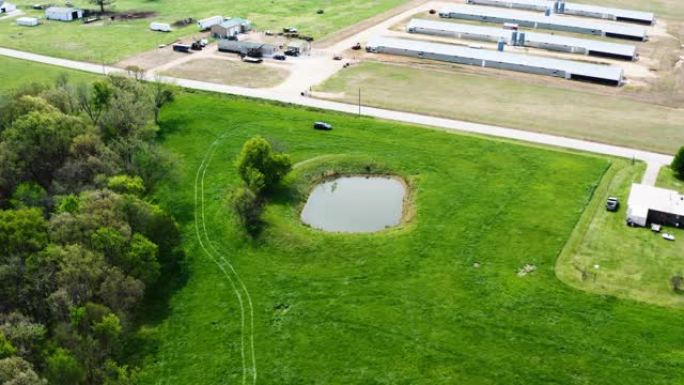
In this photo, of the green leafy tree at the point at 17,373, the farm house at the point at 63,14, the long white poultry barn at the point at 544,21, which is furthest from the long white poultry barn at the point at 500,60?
the green leafy tree at the point at 17,373

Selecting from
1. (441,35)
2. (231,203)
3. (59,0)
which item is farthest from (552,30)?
(59,0)

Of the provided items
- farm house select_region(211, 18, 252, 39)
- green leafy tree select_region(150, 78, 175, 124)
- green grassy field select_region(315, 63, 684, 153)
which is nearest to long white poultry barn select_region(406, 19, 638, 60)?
green grassy field select_region(315, 63, 684, 153)

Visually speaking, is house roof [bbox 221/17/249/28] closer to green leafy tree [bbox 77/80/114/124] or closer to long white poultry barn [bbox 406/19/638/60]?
long white poultry barn [bbox 406/19/638/60]

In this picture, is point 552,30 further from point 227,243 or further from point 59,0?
point 59,0

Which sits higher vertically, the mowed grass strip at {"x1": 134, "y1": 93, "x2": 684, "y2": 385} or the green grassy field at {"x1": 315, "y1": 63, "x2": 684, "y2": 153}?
the green grassy field at {"x1": 315, "y1": 63, "x2": 684, "y2": 153}

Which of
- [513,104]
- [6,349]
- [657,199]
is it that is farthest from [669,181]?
[6,349]

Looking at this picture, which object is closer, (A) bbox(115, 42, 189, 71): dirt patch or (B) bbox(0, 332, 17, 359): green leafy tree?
(B) bbox(0, 332, 17, 359): green leafy tree

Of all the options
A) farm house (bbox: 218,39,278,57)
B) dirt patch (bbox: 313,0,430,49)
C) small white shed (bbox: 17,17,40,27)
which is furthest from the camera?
small white shed (bbox: 17,17,40,27)

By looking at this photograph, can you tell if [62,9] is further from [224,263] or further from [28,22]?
[224,263]

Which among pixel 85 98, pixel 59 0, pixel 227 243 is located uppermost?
pixel 59 0
